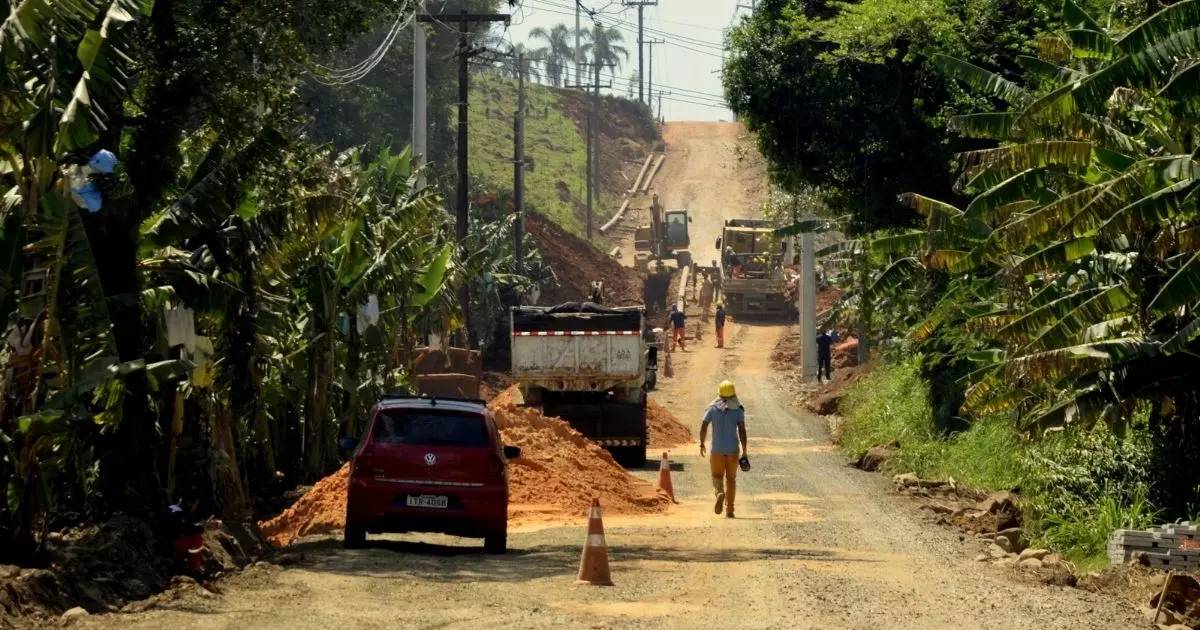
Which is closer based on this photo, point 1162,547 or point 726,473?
point 1162,547

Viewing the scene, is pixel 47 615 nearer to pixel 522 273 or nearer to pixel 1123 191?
pixel 1123 191

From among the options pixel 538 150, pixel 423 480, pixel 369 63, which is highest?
pixel 538 150

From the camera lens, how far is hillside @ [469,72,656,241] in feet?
325

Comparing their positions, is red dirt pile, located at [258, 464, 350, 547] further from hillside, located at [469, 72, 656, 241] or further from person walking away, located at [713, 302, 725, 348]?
hillside, located at [469, 72, 656, 241]

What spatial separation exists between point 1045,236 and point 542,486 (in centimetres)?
919

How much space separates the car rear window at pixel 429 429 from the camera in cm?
1752

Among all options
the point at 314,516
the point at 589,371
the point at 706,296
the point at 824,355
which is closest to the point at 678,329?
the point at 824,355

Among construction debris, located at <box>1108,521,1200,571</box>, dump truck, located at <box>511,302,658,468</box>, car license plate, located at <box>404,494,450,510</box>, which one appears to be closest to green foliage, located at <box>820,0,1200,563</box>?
construction debris, located at <box>1108,521,1200,571</box>

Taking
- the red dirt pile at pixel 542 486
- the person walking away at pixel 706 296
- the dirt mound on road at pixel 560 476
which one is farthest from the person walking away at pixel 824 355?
the red dirt pile at pixel 542 486

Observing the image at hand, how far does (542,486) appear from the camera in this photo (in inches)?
969

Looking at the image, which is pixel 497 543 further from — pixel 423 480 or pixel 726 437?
pixel 726 437

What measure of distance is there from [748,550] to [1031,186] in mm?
5608

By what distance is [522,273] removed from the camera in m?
58.4

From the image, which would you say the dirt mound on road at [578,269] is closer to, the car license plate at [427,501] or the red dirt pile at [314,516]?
the red dirt pile at [314,516]
